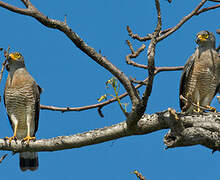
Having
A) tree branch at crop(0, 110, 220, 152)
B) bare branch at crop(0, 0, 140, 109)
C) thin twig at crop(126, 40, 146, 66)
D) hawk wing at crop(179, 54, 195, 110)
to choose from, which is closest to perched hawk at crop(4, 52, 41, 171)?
tree branch at crop(0, 110, 220, 152)

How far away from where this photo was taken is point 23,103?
686cm

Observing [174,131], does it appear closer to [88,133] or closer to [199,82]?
[88,133]

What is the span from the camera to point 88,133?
4.06 metres

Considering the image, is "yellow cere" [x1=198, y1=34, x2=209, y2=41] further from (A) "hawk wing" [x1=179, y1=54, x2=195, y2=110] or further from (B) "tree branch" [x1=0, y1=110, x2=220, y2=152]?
(B) "tree branch" [x1=0, y1=110, x2=220, y2=152]

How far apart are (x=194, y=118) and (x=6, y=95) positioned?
13.3 ft

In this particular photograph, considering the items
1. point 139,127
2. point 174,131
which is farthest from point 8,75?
point 174,131

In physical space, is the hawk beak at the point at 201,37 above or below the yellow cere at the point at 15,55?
below

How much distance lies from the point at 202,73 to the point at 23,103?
3224 mm

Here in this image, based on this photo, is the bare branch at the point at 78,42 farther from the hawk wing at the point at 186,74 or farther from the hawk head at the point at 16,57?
the hawk head at the point at 16,57

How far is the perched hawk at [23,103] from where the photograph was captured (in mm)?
6848

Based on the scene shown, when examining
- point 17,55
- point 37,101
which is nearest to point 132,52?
point 37,101

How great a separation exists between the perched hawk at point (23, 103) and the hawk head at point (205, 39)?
305 centimetres

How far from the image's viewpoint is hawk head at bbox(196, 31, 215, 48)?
6781 mm

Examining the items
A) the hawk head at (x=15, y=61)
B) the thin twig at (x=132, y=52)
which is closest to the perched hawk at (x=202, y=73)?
the thin twig at (x=132, y=52)
